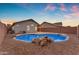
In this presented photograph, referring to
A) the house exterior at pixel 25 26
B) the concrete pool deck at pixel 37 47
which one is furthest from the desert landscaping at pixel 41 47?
the house exterior at pixel 25 26

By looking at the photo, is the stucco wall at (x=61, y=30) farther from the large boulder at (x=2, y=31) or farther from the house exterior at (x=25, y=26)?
the large boulder at (x=2, y=31)

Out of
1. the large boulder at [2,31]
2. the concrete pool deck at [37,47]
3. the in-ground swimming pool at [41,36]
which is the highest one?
the large boulder at [2,31]

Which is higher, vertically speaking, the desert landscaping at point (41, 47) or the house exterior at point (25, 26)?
the house exterior at point (25, 26)

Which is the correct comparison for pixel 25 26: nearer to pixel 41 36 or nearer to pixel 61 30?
pixel 41 36

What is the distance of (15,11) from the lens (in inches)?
86.4

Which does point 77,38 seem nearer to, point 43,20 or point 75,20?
point 75,20

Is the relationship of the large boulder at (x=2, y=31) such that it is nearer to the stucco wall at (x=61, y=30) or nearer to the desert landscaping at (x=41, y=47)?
the desert landscaping at (x=41, y=47)

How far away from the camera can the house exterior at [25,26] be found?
219 cm

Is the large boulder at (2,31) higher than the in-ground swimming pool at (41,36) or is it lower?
higher

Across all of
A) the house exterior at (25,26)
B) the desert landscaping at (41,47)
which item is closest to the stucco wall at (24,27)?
the house exterior at (25,26)

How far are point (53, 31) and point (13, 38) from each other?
1.72ft

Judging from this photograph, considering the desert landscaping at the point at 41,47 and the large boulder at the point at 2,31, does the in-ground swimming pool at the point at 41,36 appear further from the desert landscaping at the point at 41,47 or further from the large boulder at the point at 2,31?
the large boulder at the point at 2,31

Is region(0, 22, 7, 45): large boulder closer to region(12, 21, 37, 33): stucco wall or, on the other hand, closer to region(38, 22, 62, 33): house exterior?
region(12, 21, 37, 33): stucco wall
